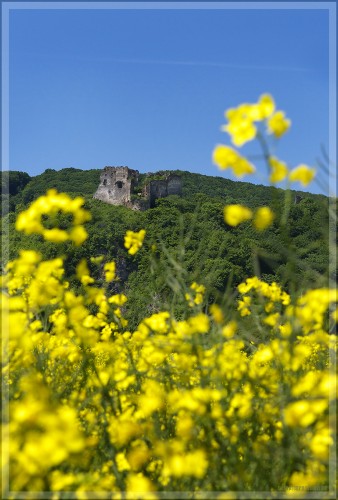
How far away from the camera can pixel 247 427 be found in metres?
2.99

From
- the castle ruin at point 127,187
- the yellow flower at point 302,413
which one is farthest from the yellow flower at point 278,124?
the castle ruin at point 127,187

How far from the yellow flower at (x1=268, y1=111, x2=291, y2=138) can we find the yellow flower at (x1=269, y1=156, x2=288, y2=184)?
4.3 inches

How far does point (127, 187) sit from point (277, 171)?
51.4 m

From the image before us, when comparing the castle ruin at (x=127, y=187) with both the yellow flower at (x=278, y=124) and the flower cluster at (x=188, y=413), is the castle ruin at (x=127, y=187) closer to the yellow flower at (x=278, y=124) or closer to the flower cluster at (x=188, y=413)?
the flower cluster at (x=188, y=413)

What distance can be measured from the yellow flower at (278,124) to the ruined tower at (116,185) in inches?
1981

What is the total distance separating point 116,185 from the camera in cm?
5303

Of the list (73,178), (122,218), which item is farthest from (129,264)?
(73,178)

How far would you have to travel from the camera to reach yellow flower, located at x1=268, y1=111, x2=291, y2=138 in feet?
6.66

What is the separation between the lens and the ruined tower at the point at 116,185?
52266mm

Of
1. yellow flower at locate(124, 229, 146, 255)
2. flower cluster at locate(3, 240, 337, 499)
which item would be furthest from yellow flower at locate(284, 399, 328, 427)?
yellow flower at locate(124, 229, 146, 255)

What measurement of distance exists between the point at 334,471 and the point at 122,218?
46576 millimetres

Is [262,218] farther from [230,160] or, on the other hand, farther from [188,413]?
[188,413]

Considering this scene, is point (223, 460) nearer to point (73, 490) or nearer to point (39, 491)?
point (73, 490)

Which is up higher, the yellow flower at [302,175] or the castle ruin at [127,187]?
the castle ruin at [127,187]
